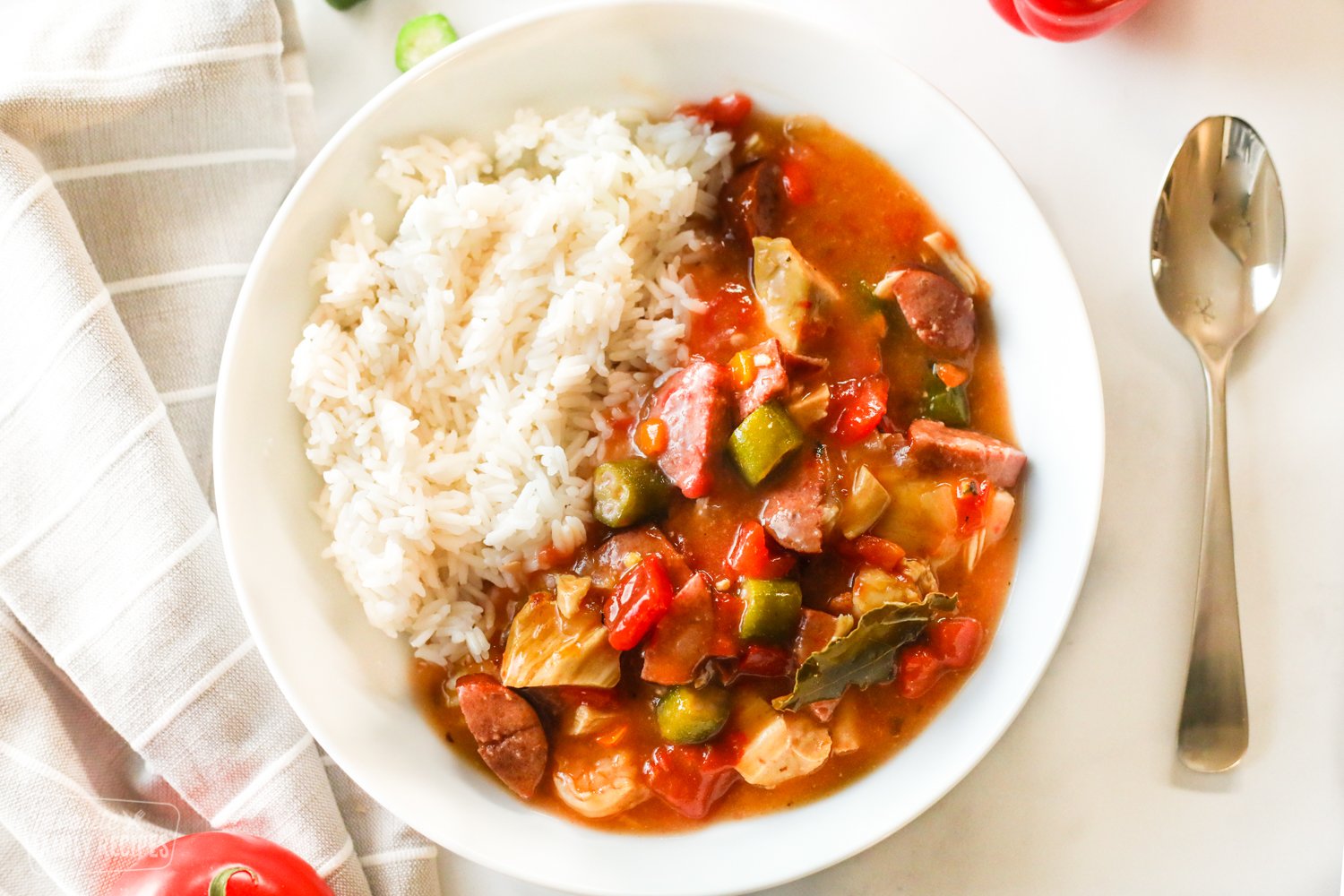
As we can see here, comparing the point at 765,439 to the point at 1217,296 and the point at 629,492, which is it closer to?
the point at 629,492

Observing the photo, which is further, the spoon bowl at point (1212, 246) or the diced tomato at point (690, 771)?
the spoon bowl at point (1212, 246)

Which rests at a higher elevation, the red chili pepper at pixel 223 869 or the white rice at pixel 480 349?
the white rice at pixel 480 349

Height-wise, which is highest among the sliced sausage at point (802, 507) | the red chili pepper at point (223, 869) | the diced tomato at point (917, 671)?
the sliced sausage at point (802, 507)

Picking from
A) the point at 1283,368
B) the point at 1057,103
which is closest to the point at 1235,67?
the point at 1057,103

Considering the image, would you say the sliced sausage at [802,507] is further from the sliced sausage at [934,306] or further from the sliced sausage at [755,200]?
the sliced sausage at [755,200]

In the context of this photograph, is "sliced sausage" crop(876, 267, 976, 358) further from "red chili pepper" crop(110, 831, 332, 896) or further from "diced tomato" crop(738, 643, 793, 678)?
"red chili pepper" crop(110, 831, 332, 896)

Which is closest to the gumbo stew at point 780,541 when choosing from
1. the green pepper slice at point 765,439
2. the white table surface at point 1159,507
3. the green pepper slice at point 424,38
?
the green pepper slice at point 765,439

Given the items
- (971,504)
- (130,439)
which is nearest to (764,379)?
(971,504)
